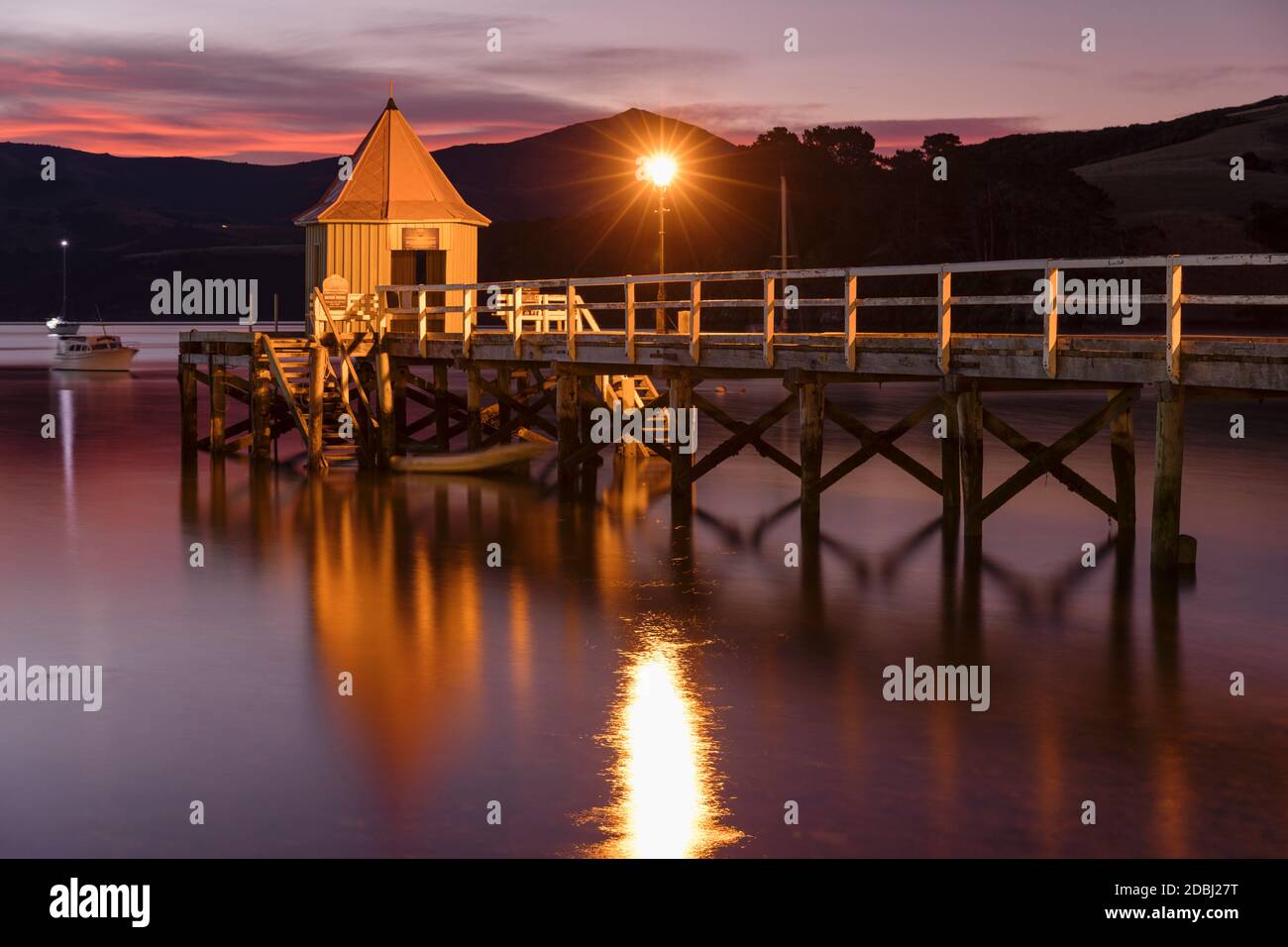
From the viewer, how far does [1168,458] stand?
18844 millimetres

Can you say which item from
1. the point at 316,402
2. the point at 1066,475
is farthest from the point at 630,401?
the point at 1066,475

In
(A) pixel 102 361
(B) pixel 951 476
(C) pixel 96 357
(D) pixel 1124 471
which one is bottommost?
(B) pixel 951 476

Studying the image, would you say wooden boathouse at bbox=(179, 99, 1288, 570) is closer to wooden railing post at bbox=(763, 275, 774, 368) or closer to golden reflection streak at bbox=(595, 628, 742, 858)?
wooden railing post at bbox=(763, 275, 774, 368)

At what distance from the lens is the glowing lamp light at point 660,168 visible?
34938 mm

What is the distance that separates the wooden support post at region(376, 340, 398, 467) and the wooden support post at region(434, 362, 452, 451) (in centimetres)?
132

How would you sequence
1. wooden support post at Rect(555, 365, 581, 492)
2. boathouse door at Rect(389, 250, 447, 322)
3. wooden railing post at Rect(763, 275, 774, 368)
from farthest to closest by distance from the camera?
boathouse door at Rect(389, 250, 447, 322), wooden support post at Rect(555, 365, 581, 492), wooden railing post at Rect(763, 275, 774, 368)

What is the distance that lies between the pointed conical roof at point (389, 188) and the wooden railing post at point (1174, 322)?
20.1 meters

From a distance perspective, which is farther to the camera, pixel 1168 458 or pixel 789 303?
pixel 789 303

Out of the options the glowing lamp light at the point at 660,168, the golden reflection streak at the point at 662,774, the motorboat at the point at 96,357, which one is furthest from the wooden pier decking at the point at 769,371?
the motorboat at the point at 96,357

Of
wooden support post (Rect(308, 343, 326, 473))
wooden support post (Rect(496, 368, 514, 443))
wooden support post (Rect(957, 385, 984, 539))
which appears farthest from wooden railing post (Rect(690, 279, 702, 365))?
wooden support post (Rect(308, 343, 326, 473))

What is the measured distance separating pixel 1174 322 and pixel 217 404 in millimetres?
23981

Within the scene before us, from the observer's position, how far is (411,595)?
20406 millimetres

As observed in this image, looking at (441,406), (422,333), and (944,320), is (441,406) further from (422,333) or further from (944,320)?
(944,320)

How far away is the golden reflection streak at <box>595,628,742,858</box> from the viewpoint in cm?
1098
